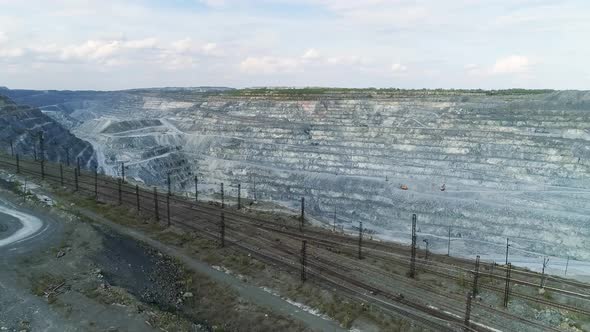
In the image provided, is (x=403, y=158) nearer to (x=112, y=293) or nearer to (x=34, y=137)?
(x=112, y=293)

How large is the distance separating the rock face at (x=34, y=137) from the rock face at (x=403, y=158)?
4.45 metres

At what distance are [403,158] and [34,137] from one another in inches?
2111

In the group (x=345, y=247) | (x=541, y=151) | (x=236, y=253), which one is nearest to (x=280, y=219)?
(x=345, y=247)

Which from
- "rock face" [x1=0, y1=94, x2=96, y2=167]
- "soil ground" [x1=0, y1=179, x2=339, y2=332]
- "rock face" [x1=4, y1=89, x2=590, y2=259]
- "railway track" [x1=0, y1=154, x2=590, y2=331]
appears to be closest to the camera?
"soil ground" [x1=0, y1=179, x2=339, y2=332]

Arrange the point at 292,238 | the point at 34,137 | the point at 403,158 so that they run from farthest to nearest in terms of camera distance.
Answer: the point at 34,137 < the point at 403,158 < the point at 292,238

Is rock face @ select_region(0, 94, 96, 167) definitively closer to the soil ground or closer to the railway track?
the railway track

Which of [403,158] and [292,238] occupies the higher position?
[403,158]

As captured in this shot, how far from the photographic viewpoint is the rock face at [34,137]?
6094 cm

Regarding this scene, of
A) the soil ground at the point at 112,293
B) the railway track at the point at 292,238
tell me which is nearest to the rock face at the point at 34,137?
the railway track at the point at 292,238

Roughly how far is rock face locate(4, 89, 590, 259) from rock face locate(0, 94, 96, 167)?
4.45 metres

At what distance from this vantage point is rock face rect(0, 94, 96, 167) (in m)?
60.9

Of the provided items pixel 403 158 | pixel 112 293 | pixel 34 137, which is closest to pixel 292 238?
pixel 112 293

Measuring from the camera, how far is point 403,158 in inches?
2274

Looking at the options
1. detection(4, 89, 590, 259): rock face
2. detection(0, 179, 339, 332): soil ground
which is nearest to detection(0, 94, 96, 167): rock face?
detection(4, 89, 590, 259): rock face
